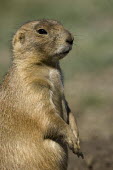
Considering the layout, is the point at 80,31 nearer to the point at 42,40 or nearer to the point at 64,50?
the point at 42,40

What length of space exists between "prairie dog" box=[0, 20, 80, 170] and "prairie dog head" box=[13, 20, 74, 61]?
0.5 inches

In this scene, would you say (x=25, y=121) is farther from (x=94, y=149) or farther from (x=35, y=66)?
(x=94, y=149)

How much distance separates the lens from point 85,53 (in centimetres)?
1644

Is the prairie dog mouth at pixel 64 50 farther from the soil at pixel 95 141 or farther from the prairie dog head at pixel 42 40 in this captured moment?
the soil at pixel 95 141

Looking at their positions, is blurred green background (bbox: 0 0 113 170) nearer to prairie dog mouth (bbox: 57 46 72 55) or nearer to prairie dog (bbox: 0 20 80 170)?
prairie dog (bbox: 0 20 80 170)

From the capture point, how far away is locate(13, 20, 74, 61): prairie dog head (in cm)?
775

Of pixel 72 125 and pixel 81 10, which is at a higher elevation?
pixel 72 125

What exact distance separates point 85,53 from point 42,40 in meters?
8.54

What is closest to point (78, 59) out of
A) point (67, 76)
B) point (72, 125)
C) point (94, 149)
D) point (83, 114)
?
point (67, 76)

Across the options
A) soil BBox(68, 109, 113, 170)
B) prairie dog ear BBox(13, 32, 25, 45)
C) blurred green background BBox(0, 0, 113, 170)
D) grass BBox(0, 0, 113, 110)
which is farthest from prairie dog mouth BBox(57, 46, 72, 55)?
grass BBox(0, 0, 113, 110)

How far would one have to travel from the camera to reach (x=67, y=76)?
14.6 meters

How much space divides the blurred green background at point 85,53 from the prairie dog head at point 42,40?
41 cm

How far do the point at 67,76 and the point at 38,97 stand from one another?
280 inches

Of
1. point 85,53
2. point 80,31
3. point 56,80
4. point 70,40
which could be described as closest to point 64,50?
point 70,40
